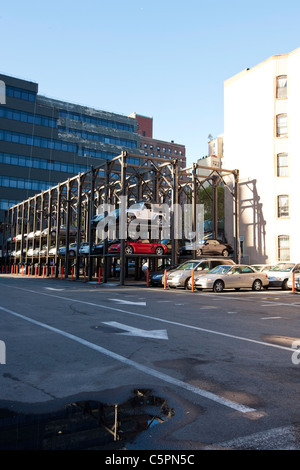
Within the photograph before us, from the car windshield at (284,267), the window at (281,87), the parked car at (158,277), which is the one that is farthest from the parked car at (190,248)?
the window at (281,87)

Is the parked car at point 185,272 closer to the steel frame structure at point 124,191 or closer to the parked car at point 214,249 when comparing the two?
the steel frame structure at point 124,191

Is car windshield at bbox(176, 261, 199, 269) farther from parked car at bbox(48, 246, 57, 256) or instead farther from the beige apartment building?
parked car at bbox(48, 246, 57, 256)

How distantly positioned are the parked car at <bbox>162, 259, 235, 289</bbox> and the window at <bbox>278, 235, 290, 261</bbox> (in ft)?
38.2

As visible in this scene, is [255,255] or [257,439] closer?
[257,439]

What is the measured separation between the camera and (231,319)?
10.9 m

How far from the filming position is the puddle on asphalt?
10.8ft

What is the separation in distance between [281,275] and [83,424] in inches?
866

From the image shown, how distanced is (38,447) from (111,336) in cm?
490

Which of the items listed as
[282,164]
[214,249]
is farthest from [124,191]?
[282,164]

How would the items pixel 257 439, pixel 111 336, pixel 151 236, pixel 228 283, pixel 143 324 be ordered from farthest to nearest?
1. pixel 151 236
2. pixel 228 283
3. pixel 143 324
4. pixel 111 336
5. pixel 257 439

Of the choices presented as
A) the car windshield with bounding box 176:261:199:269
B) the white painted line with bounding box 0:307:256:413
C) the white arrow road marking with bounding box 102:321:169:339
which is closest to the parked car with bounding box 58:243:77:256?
the car windshield with bounding box 176:261:199:269

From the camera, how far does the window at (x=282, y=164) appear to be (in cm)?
3434
